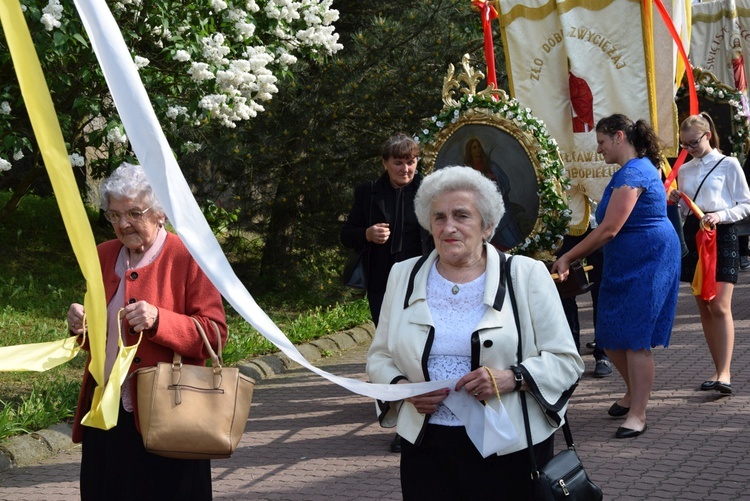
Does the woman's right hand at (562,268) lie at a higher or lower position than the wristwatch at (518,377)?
higher

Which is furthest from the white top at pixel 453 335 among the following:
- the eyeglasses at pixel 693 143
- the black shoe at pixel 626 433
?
the eyeglasses at pixel 693 143

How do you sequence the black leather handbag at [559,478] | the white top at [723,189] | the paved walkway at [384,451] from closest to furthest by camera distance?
the black leather handbag at [559,478], the paved walkway at [384,451], the white top at [723,189]

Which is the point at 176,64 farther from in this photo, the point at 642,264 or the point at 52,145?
the point at 52,145

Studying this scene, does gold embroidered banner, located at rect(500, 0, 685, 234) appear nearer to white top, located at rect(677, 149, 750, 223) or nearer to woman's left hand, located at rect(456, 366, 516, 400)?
white top, located at rect(677, 149, 750, 223)

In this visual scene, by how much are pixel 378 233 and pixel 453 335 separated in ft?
10.9

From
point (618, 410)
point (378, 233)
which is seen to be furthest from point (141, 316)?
point (618, 410)

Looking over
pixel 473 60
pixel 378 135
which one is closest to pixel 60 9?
pixel 378 135

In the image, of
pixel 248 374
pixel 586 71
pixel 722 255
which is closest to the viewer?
pixel 586 71

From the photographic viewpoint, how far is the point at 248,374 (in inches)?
363

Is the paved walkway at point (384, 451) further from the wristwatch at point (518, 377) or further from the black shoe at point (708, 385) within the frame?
the wristwatch at point (518, 377)

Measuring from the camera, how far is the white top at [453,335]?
359 cm

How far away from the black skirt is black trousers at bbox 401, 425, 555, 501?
15.6 ft

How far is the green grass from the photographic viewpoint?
299 inches

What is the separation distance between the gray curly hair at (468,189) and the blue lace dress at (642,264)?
302 centimetres
